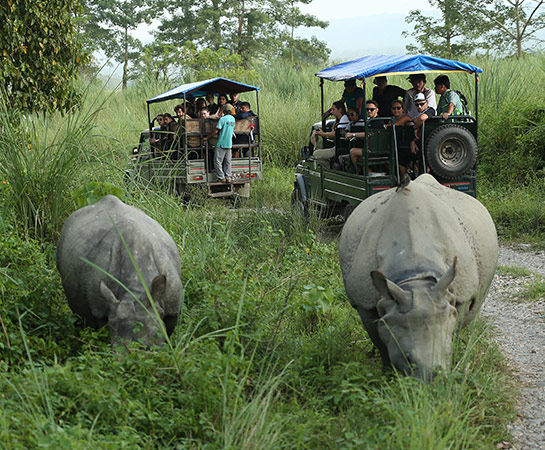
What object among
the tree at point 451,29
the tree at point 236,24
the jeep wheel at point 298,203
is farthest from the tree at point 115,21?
the jeep wheel at point 298,203

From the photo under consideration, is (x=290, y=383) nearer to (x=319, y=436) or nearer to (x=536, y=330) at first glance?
(x=319, y=436)

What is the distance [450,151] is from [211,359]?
19.9 ft

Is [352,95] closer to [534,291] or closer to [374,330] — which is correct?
[534,291]

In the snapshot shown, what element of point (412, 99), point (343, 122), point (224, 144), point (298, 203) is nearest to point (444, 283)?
point (412, 99)

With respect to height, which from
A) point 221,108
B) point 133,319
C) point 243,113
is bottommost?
point 133,319

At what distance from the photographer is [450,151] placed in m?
9.50

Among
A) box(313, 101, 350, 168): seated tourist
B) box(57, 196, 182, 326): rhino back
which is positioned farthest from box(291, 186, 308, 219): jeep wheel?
box(57, 196, 182, 326): rhino back

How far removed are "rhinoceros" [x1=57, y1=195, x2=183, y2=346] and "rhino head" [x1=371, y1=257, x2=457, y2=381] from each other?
5.28ft

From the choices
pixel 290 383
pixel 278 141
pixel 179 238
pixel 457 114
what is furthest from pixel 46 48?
pixel 278 141

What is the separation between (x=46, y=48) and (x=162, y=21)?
28378 mm

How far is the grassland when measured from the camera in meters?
3.91

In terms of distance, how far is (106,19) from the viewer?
125 ft

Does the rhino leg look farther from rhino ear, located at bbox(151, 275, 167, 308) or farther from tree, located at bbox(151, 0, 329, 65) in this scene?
tree, located at bbox(151, 0, 329, 65)

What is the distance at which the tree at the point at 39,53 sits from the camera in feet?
30.1
